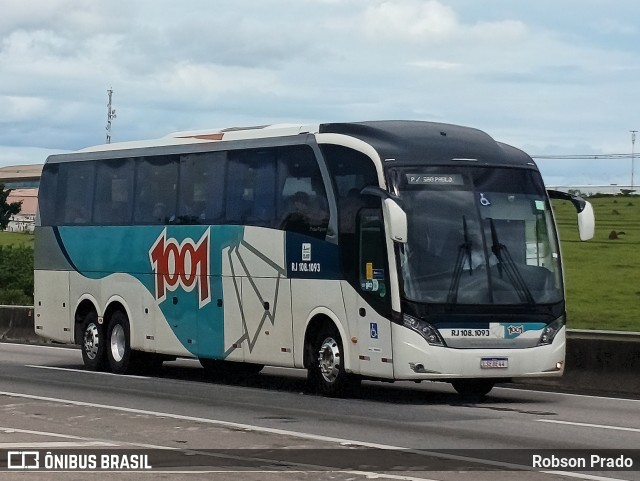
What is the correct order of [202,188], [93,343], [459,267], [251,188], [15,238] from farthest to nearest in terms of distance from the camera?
1. [15,238]
2. [93,343]
3. [202,188]
4. [251,188]
5. [459,267]

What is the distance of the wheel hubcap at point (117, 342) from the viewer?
25.5m

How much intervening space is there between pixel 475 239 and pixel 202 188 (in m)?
5.54

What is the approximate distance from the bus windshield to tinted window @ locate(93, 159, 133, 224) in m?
7.10

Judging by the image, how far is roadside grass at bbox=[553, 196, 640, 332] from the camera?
38.0 metres

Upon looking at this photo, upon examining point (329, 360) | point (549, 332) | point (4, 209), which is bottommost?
point (329, 360)

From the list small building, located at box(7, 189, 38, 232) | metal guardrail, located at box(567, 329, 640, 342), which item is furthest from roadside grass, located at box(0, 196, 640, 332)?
small building, located at box(7, 189, 38, 232)

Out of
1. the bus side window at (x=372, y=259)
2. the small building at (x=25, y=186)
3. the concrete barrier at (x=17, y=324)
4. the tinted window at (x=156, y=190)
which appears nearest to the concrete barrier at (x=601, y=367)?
the bus side window at (x=372, y=259)

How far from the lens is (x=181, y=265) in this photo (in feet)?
78.0

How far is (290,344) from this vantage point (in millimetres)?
21219

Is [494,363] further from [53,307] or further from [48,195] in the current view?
[48,195]

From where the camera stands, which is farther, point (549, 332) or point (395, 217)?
point (549, 332)

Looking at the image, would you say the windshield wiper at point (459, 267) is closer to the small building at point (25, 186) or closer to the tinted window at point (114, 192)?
the tinted window at point (114, 192)

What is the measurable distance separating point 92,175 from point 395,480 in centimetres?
1551

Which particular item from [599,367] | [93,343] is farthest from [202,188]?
[599,367]
